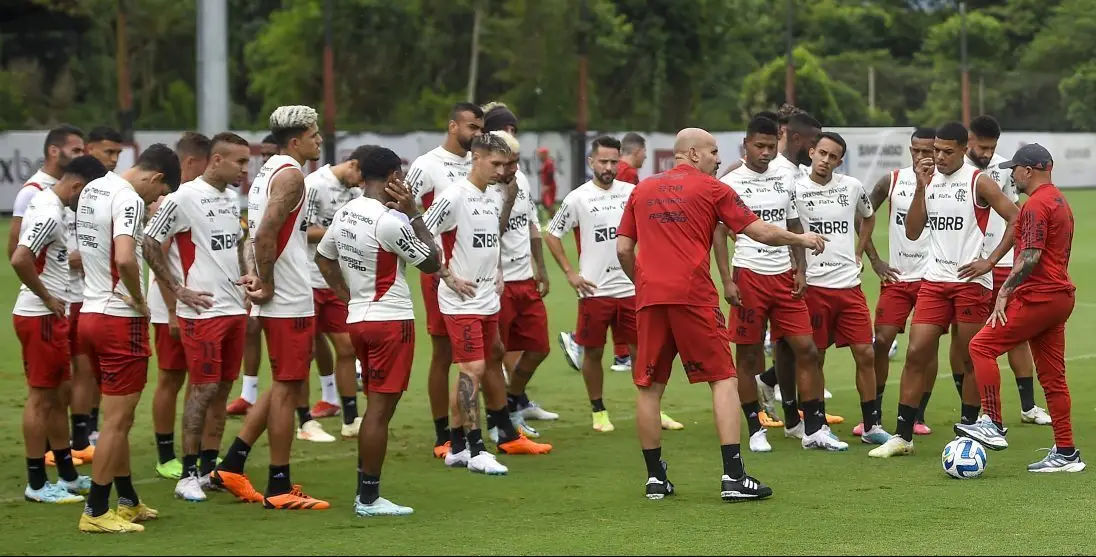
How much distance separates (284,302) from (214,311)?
42 cm

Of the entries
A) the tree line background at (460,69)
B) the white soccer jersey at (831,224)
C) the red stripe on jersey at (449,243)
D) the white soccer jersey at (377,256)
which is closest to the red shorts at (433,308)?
the red stripe on jersey at (449,243)

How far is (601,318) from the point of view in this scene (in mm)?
11953

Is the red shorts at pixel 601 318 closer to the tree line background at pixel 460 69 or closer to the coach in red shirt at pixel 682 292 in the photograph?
the coach in red shirt at pixel 682 292

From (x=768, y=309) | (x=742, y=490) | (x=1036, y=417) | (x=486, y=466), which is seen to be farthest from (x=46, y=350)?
(x=1036, y=417)

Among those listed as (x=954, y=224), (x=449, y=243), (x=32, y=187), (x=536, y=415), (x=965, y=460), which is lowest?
(x=536, y=415)

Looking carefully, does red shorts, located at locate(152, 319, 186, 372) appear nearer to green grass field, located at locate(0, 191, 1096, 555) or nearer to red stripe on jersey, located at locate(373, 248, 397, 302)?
green grass field, located at locate(0, 191, 1096, 555)

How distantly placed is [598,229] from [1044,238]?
3773 millimetres

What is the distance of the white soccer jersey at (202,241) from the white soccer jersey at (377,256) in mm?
826

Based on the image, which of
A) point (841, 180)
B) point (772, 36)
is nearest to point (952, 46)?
point (772, 36)

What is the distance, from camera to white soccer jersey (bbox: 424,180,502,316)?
10258mm

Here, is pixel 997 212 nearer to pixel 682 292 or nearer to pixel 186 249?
pixel 682 292

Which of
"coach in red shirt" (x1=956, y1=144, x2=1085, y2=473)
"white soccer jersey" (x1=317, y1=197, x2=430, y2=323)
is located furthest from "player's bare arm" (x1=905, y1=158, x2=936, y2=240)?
"white soccer jersey" (x1=317, y1=197, x2=430, y2=323)

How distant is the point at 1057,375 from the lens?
31.8ft

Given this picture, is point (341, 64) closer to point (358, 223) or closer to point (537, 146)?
point (537, 146)
